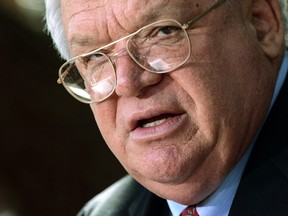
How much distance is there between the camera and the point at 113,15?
1654 millimetres

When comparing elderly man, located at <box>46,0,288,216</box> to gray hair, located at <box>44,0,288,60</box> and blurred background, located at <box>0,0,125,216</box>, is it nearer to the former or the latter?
gray hair, located at <box>44,0,288,60</box>

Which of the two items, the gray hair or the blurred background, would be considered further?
the blurred background

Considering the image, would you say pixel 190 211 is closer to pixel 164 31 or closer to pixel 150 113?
pixel 150 113

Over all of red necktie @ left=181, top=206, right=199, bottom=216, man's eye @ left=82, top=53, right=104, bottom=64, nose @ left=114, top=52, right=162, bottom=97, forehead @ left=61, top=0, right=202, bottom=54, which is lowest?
red necktie @ left=181, top=206, right=199, bottom=216

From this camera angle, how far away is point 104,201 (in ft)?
8.44

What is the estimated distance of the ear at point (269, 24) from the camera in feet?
5.69

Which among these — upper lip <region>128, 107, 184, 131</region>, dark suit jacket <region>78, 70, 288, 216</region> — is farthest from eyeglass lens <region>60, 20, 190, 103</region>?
dark suit jacket <region>78, 70, 288, 216</region>

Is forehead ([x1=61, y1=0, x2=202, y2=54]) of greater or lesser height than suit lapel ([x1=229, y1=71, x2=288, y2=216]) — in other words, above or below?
above

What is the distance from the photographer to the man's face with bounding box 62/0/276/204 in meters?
1.60

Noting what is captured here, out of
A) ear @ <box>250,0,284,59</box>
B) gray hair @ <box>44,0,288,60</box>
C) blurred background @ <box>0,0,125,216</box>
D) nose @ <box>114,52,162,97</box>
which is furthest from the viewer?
blurred background @ <box>0,0,125,216</box>

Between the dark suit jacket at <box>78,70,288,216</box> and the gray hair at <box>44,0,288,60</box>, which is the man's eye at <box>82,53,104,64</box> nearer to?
the gray hair at <box>44,0,288,60</box>

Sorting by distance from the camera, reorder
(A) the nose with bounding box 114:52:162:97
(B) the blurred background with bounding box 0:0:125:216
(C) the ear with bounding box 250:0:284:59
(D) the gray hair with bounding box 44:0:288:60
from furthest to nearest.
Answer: (B) the blurred background with bounding box 0:0:125:216 < (D) the gray hair with bounding box 44:0:288:60 < (C) the ear with bounding box 250:0:284:59 < (A) the nose with bounding box 114:52:162:97

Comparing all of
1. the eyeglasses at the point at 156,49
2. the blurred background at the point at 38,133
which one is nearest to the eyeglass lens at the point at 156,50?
the eyeglasses at the point at 156,49

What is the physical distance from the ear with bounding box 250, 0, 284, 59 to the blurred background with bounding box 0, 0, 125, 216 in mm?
2480
